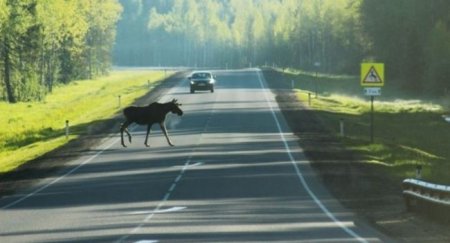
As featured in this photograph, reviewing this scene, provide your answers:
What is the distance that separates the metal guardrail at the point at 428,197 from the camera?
19.4 metres

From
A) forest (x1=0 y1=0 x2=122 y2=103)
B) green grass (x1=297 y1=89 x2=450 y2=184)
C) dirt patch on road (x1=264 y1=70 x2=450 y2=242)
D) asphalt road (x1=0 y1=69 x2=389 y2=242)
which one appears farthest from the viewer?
forest (x1=0 y1=0 x2=122 y2=103)

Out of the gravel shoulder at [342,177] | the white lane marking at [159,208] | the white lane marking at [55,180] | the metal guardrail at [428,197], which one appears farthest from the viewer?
the white lane marking at [55,180]

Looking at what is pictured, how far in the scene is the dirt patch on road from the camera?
62.5 feet

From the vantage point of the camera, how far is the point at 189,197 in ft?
82.3

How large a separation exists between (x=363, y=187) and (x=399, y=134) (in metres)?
25.2

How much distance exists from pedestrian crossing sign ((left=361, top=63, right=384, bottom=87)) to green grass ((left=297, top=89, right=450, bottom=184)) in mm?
Answer: 2770

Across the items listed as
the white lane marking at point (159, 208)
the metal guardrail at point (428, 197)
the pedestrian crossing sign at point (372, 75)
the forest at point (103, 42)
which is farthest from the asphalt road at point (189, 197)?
the forest at point (103, 42)

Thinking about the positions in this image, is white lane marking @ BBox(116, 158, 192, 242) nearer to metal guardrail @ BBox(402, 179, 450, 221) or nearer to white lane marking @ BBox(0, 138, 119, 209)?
white lane marking @ BBox(0, 138, 119, 209)

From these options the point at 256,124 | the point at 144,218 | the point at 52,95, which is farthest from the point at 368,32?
the point at 144,218

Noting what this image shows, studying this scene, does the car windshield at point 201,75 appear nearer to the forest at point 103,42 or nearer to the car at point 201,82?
the car at point 201,82

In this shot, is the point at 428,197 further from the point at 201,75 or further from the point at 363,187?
the point at 201,75

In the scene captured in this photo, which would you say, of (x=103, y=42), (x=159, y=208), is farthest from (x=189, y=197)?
(x=103, y=42)

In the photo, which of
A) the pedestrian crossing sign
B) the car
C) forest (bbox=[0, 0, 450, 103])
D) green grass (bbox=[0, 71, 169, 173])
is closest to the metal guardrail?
the pedestrian crossing sign

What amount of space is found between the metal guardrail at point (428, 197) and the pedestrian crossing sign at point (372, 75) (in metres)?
16.4
